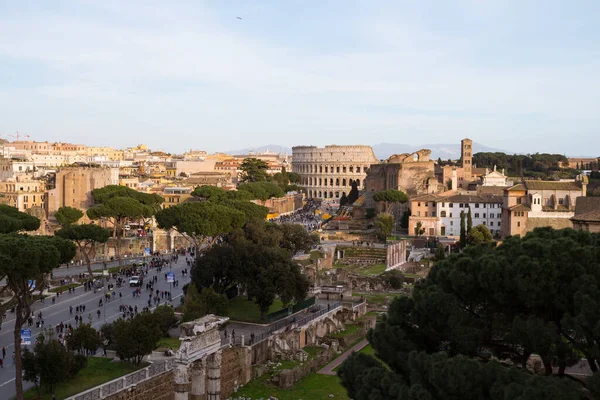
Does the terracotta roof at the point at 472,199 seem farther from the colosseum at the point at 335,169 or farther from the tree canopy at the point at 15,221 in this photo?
the colosseum at the point at 335,169

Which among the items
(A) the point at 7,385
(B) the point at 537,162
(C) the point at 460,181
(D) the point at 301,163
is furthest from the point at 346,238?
(D) the point at 301,163

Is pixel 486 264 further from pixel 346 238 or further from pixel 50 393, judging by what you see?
pixel 346 238

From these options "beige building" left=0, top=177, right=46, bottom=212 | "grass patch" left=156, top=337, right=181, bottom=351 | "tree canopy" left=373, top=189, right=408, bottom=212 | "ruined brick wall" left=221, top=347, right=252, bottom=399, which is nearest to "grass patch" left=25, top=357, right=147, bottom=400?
"grass patch" left=156, top=337, right=181, bottom=351

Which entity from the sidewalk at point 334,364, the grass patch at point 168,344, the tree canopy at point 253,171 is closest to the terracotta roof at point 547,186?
the sidewalk at point 334,364

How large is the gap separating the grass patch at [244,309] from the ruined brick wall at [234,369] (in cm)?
498

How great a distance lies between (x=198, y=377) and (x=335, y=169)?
4752 inches

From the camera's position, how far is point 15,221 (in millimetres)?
40938

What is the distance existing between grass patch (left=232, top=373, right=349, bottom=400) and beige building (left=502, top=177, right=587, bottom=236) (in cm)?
3526

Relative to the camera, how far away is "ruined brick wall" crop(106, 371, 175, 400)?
17.8 m

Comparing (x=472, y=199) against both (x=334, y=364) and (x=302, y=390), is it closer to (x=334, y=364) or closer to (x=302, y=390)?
(x=334, y=364)

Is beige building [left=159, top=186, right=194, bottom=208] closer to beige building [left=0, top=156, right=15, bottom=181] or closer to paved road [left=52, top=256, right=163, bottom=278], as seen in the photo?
paved road [left=52, top=256, right=163, bottom=278]

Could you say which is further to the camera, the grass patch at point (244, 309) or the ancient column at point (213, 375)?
the grass patch at point (244, 309)

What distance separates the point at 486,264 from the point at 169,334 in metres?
16.8

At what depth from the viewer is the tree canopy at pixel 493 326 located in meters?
11.1
